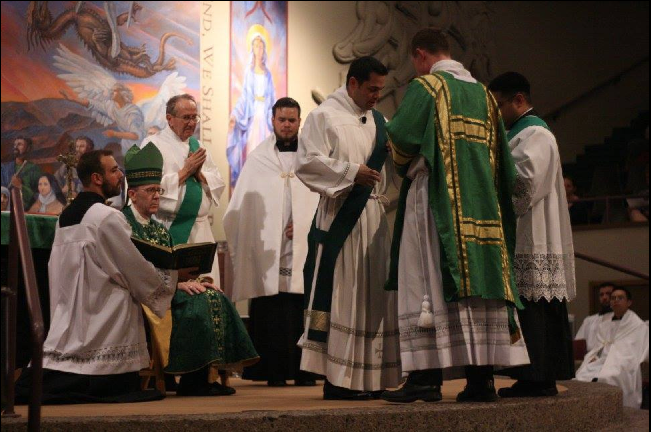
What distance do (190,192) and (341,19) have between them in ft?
19.7

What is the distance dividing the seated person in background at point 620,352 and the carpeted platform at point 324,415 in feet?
20.1

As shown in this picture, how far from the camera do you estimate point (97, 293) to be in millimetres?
5359

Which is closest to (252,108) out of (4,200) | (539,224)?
(4,200)

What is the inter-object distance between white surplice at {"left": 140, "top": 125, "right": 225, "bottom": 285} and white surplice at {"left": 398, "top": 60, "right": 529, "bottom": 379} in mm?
2076

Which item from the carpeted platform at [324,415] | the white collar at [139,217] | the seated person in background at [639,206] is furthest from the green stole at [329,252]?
the seated person in background at [639,206]

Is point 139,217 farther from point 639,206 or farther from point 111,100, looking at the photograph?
point 639,206

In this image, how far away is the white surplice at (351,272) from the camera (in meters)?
5.27

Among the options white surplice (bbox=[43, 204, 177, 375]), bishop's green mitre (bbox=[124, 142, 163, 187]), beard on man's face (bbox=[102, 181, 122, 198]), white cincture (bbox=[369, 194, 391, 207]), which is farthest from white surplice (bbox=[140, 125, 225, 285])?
white cincture (bbox=[369, 194, 391, 207])

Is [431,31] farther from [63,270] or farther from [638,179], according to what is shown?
[638,179]

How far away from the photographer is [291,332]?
7.12 metres

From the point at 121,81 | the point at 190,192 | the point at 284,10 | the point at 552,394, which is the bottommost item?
the point at 552,394

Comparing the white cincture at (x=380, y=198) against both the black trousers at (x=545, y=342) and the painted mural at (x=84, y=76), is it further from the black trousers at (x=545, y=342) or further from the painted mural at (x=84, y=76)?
the painted mural at (x=84, y=76)

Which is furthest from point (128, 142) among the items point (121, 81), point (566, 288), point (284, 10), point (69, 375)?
point (566, 288)

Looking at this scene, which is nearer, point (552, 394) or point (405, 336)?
point (405, 336)
